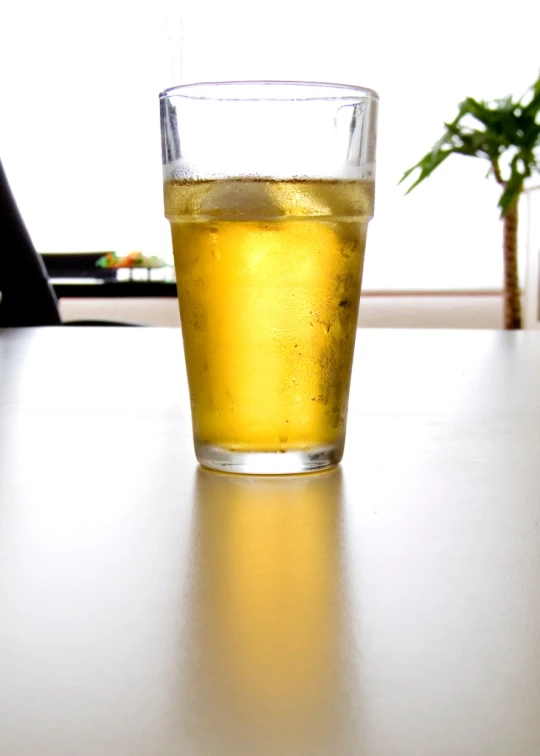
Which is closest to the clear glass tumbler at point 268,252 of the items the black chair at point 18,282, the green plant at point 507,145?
the black chair at point 18,282

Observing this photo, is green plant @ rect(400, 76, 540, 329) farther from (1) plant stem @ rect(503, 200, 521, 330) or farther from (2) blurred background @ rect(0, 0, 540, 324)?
(2) blurred background @ rect(0, 0, 540, 324)

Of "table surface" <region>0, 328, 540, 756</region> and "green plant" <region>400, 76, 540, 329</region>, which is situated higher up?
"table surface" <region>0, 328, 540, 756</region>

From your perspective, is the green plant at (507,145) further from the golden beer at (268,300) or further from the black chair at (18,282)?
the golden beer at (268,300)

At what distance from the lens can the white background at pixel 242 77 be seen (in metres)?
4.52

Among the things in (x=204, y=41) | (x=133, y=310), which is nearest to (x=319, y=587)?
(x=133, y=310)

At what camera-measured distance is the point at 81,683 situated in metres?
0.14

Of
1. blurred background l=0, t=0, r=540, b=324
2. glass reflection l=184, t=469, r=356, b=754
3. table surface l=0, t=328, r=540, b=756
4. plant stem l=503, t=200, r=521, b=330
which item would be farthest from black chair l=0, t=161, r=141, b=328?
blurred background l=0, t=0, r=540, b=324

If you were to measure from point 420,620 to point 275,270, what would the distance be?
16 centimetres

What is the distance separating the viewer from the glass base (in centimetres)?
31

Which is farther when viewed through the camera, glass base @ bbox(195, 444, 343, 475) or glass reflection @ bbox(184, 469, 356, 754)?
glass base @ bbox(195, 444, 343, 475)

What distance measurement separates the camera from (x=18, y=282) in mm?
1634

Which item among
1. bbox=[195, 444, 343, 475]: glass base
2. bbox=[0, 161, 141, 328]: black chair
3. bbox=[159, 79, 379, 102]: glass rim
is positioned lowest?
bbox=[0, 161, 141, 328]: black chair

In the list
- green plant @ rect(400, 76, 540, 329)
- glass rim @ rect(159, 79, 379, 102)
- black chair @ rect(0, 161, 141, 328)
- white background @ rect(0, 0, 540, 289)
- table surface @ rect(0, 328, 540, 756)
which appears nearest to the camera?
table surface @ rect(0, 328, 540, 756)

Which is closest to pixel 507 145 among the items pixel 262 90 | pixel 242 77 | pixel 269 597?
pixel 242 77
